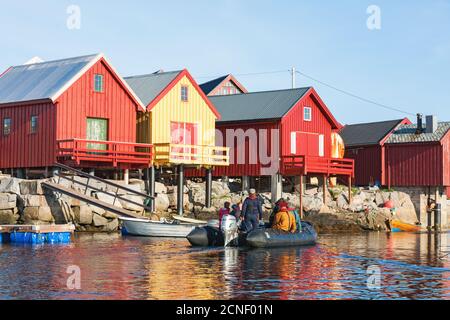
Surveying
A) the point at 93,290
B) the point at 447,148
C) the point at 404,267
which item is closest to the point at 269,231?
the point at 404,267

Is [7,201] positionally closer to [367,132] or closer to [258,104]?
[258,104]

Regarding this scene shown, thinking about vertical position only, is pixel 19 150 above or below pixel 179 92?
below

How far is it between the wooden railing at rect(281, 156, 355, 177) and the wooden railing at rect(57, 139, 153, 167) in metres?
Answer: 9.45

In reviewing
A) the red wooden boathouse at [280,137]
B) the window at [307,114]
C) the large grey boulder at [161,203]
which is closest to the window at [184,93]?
the red wooden boathouse at [280,137]

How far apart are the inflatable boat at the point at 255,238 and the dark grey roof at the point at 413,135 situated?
101 ft

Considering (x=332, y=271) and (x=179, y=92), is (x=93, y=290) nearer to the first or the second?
(x=332, y=271)

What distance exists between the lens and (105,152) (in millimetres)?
45906

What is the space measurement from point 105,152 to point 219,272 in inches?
900

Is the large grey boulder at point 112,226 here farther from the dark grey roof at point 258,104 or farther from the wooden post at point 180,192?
the dark grey roof at point 258,104

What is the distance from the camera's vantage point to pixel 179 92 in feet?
170

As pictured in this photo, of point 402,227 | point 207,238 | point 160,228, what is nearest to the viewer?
point 207,238

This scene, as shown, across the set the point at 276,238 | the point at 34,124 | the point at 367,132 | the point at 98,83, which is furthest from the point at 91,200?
the point at 367,132

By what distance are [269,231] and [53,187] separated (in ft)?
47.3

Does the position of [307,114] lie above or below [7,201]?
above
